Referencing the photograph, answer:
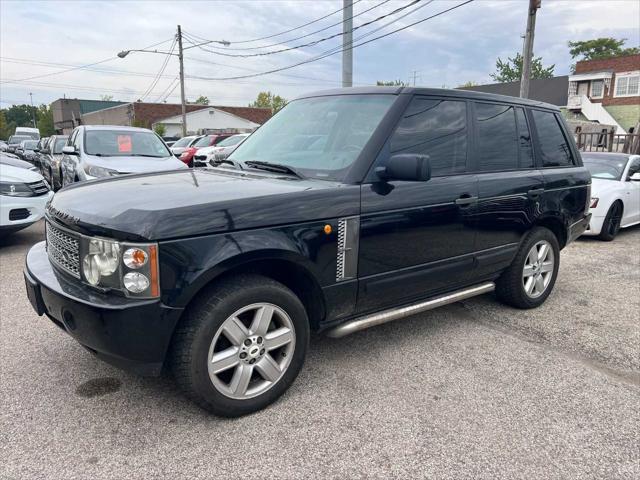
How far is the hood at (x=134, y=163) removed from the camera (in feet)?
24.9

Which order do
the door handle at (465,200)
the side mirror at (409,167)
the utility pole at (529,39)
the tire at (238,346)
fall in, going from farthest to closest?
the utility pole at (529,39) → the door handle at (465,200) → the side mirror at (409,167) → the tire at (238,346)

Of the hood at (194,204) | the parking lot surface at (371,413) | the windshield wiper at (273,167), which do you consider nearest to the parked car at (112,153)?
the parking lot surface at (371,413)

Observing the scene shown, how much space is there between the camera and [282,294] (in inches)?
107

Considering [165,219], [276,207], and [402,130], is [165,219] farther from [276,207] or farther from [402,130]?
[402,130]

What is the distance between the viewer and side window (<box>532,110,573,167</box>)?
14.5 feet

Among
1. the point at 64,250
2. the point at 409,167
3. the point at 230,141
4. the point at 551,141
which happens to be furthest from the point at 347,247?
the point at 230,141

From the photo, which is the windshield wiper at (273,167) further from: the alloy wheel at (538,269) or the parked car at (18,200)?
the parked car at (18,200)

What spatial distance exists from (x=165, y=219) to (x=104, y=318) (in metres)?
0.55

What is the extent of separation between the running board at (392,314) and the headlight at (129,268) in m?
1.24

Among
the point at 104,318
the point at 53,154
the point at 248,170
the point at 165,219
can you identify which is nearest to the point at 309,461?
the point at 104,318

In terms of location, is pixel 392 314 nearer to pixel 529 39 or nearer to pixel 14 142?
pixel 529 39

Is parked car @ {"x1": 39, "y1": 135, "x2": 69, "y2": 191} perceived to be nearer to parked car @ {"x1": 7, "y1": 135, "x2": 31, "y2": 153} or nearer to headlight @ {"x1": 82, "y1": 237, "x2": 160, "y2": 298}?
headlight @ {"x1": 82, "y1": 237, "x2": 160, "y2": 298}

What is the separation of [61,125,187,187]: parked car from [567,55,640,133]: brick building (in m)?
37.2

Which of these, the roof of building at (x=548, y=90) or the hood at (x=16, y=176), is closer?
the hood at (x=16, y=176)
